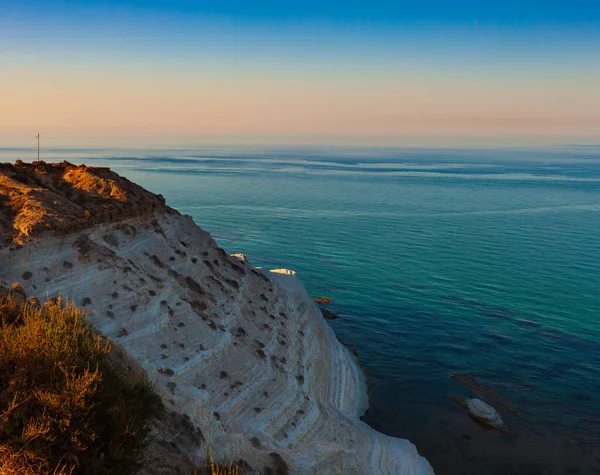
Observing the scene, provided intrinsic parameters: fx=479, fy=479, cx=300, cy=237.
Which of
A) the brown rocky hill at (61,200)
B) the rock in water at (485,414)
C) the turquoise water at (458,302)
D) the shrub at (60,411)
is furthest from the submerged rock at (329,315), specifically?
the shrub at (60,411)

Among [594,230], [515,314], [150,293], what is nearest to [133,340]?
[150,293]

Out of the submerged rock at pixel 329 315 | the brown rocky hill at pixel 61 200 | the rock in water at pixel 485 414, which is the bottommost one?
the rock in water at pixel 485 414

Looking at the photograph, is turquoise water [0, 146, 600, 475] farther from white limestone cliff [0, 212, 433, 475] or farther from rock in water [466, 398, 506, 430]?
white limestone cliff [0, 212, 433, 475]

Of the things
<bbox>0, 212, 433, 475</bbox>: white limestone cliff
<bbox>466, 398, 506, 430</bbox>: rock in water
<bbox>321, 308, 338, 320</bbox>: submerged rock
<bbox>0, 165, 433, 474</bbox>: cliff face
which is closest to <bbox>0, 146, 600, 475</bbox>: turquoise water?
<bbox>466, 398, 506, 430</bbox>: rock in water

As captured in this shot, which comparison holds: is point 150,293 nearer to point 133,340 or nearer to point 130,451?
point 133,340

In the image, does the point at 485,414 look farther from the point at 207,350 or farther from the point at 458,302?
the point at 458,302

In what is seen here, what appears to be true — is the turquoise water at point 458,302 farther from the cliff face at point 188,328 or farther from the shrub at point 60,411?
the shrub at point 60,411
